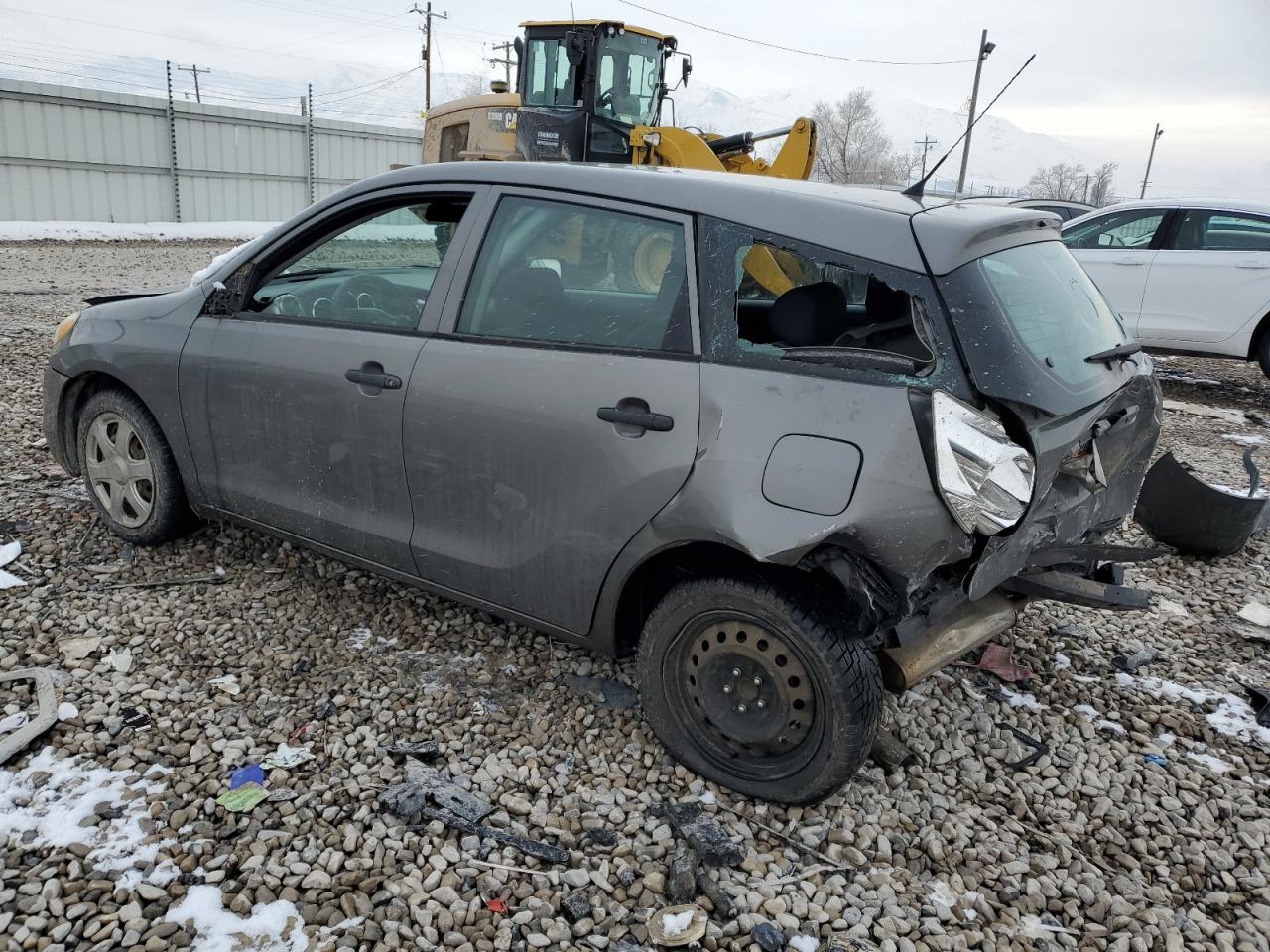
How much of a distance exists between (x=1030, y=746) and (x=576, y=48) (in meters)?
10.1

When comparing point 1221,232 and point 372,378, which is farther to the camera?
point 1221,232

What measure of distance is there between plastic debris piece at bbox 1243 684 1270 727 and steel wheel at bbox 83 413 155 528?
4457 mm

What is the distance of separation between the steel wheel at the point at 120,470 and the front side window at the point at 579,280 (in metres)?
1.89

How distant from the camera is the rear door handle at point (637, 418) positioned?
2.53m

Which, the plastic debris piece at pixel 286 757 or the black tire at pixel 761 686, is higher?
the black tire at pixel 761 686

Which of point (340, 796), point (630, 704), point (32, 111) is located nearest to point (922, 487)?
point (630, 704)

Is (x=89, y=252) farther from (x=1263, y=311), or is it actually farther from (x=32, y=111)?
(x=1263, y=311)

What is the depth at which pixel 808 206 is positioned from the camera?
8.27ft

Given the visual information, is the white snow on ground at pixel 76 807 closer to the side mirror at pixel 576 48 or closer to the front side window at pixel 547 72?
the side mirror at pixel 576 48

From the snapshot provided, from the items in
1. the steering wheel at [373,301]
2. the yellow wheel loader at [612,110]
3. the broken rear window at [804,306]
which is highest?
the yellow wheel loader at [612,110]

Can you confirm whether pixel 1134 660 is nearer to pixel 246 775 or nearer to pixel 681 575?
pixel 681 575

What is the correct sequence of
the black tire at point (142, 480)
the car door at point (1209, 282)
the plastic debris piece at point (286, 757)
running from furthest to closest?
the car door at point (1209, 282)
the black tire at point (142, 480)
the plastic debris piece at point (286, 757)

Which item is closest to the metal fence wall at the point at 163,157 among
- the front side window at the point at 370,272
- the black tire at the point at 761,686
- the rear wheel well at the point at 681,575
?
the front side window at the point at 370,272

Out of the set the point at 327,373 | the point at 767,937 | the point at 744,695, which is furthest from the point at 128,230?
the point at 767,937
